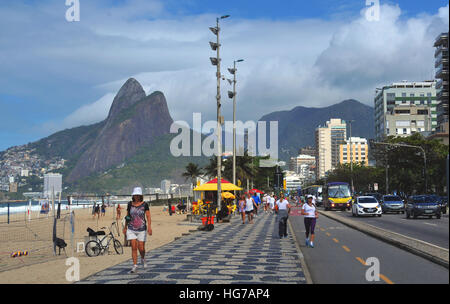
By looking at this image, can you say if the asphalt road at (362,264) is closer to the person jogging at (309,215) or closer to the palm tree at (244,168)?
the person jogging at (309,215)

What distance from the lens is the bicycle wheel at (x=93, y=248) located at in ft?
50.7

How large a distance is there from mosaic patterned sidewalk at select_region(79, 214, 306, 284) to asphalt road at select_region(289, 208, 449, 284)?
0.51 metres

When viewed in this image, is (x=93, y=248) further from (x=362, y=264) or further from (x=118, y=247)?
(x=362, y=264)

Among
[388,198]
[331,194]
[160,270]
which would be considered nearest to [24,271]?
[160,270]

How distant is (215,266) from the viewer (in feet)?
38.9

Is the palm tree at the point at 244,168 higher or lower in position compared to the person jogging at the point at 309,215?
higher

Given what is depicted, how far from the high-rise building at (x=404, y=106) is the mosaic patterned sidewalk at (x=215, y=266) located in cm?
13734

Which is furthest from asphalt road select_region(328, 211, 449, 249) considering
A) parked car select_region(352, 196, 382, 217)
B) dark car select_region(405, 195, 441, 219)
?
parked car select_region(352, 196, 382, 217)

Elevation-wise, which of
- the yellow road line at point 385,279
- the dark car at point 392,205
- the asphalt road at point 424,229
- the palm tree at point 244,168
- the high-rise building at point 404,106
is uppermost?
the high-rise building at point 404,106

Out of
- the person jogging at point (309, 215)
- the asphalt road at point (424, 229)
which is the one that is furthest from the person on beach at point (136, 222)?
the asphalt road at point (424, 229)

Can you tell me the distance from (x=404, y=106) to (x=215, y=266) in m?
150

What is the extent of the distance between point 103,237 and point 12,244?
349 inches

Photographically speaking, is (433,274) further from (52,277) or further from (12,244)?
(12,244)

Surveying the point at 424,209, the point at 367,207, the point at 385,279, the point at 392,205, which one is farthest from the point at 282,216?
the point at 392,205
